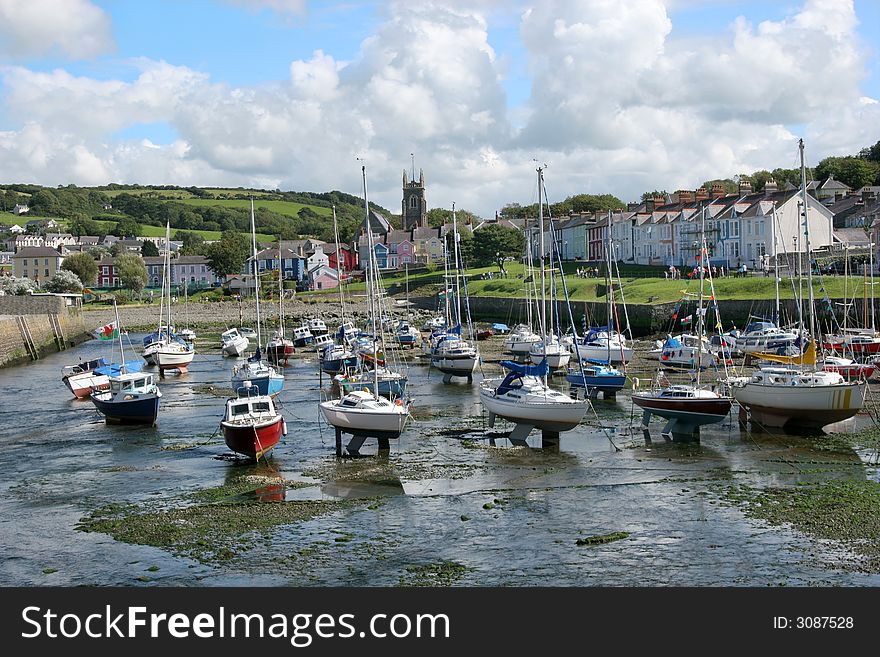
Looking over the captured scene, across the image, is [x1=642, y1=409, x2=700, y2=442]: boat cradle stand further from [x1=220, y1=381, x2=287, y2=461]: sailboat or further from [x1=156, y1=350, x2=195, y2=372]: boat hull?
[x1=156, y1=350, x2=195, y2=372]: boat hull

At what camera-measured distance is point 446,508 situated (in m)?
25.2

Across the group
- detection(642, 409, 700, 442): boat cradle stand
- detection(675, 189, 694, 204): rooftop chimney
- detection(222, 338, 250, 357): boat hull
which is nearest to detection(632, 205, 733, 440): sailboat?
detection(642, 409, 700, 442): boat cradle stand

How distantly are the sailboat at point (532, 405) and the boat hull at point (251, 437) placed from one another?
7.82 metres

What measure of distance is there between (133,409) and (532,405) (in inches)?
647

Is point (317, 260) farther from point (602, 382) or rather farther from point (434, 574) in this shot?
point (434, 574)

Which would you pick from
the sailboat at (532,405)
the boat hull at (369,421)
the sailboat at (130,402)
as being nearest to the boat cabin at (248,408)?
the boat hull at (369,421)

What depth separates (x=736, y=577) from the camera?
19.3 meters

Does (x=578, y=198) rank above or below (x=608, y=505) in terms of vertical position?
above

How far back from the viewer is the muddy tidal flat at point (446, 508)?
2016 cm

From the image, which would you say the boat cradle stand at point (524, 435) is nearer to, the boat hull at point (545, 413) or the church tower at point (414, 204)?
the boat hull at point (545, 413)

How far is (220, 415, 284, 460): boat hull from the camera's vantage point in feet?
101
